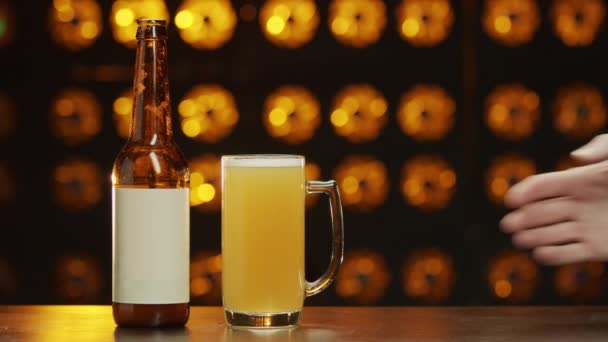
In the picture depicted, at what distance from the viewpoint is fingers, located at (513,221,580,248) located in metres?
1.09

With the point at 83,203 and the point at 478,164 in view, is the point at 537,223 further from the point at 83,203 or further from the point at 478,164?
the point at 83,203

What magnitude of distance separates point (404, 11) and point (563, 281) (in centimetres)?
91

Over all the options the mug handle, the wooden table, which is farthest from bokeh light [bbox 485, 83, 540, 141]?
the mug handle

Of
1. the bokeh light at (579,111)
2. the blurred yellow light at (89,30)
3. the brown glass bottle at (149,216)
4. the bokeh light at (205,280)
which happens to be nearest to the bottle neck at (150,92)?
the brown glass bottle at (149,216)

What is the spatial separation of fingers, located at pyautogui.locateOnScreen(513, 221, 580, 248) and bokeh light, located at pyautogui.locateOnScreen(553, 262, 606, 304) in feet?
5.89

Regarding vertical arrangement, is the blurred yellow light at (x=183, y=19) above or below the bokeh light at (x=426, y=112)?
above

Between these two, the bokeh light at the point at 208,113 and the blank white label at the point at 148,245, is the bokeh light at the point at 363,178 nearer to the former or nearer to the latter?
the bokeh light at the point at 208,113

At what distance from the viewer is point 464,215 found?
2842 millimetres

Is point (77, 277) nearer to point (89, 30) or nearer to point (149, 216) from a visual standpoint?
point (89, 30)

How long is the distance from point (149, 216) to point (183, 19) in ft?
6.32

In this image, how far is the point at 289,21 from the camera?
9.33ft

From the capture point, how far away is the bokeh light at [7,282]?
2.83 m

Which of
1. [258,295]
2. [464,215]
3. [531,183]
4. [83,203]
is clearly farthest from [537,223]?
[83,203]

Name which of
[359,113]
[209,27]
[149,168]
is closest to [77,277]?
[209,27]
